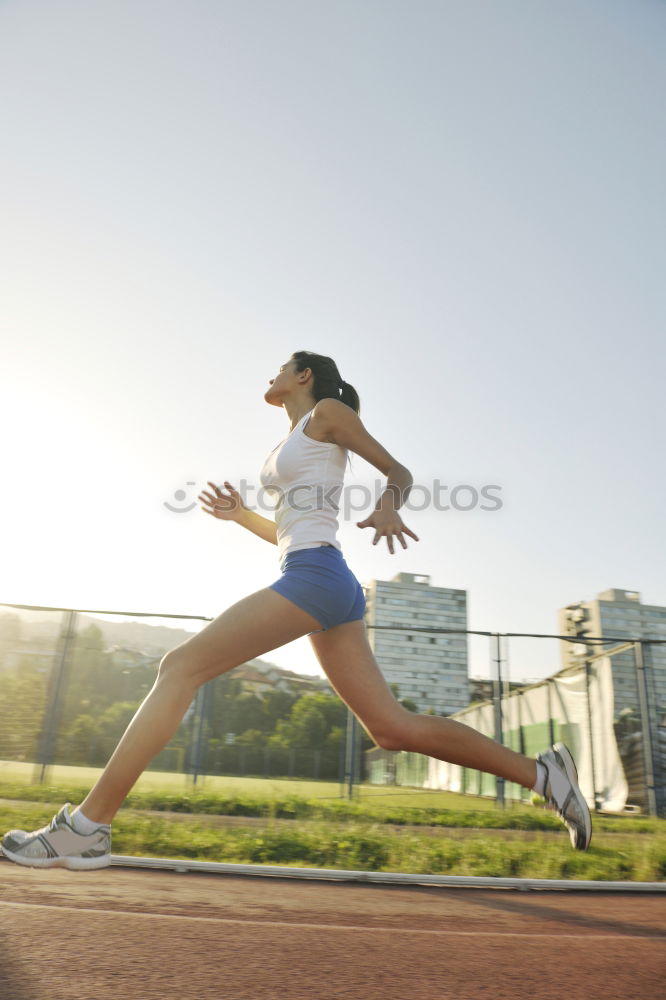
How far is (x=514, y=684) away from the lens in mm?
10344

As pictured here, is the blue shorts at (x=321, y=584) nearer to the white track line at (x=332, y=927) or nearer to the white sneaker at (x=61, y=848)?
the white sneaker at (x=61, y=848)

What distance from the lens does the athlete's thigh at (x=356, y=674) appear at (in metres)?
2.60

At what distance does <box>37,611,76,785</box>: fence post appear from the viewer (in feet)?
27.2

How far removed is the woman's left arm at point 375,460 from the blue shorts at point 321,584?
23cm

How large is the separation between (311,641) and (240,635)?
1.33 feet

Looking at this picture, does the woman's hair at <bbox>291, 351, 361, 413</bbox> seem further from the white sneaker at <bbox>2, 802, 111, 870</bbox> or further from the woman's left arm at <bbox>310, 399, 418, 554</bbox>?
the white sneaker at <bbox>2, 802, 111, 870</bbox>

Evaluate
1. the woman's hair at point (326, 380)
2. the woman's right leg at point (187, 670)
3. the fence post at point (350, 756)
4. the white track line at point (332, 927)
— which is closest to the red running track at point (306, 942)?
the white track line at point (332, 927)

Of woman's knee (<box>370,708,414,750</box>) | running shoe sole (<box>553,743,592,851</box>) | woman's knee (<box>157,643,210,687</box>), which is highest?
woman's knee (<box>157,643,210,687</box>)

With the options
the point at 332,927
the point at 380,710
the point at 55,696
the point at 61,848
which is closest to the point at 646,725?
the point at 55,696

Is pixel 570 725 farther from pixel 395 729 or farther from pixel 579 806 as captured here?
pixel 395 729

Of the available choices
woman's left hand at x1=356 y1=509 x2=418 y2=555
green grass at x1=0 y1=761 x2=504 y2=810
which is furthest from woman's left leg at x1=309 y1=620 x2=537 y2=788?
green grass at x1=0 y1=761 x2=504 y2=810

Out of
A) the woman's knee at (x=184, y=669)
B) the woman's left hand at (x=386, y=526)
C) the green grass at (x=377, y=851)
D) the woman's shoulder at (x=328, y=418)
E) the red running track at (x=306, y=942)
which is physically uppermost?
the woman's shoulder at (x=328, y=418)

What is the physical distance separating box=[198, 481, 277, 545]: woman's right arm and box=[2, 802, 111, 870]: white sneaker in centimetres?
136

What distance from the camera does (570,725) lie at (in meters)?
11.8
